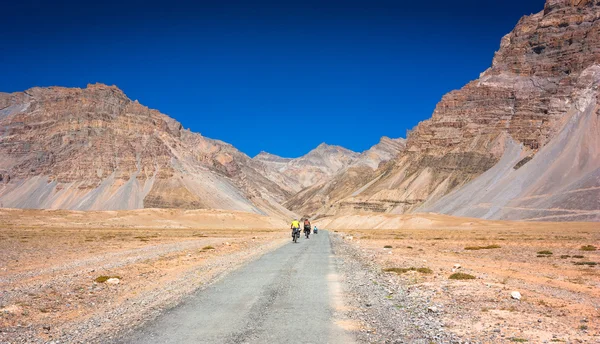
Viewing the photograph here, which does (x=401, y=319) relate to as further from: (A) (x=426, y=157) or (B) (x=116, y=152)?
(B) (x=116, y=152)

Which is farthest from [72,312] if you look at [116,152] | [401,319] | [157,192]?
[116,152]

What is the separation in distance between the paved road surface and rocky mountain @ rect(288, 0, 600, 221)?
338ft

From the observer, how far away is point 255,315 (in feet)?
35.3

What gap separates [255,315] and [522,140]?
164 metres

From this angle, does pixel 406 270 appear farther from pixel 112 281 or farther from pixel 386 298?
pixel 112 281

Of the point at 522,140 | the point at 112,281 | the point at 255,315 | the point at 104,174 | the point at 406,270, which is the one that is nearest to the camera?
the point at 255,315

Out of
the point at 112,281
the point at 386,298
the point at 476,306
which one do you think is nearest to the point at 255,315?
the point at 386,298

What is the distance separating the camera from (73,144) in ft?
639

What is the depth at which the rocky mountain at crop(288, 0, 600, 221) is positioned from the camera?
4461 inches

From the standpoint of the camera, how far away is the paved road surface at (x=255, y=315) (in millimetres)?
9023

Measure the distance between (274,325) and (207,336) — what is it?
1.55 meters

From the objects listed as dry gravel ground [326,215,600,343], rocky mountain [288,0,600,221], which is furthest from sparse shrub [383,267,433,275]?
rocky mountain [288,0,600,221]

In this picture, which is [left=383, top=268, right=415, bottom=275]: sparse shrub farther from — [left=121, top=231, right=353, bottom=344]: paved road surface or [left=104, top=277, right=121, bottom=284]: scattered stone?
[left=104, top=277, right=121, bottom=284]: scattered stone

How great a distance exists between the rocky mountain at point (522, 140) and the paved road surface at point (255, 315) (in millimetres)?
103069
